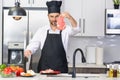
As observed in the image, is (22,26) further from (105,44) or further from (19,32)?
(105,44)

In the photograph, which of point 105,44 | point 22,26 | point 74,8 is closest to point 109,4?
point 74,8

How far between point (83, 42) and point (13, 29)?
141 centimetres

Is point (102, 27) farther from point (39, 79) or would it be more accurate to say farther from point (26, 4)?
point (39, 79)

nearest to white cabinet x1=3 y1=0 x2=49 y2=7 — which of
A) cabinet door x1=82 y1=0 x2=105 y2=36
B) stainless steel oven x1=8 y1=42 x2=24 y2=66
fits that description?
stainless steel oven x1=8 y1=42 x2=24 y2=66

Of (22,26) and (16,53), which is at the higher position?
(22,26)

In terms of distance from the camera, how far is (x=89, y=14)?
5.50 meters

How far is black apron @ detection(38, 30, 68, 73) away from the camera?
4.42m

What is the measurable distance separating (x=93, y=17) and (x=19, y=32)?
1.32 metres

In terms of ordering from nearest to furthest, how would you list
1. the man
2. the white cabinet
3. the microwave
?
the man, the white cabinet, the microwave

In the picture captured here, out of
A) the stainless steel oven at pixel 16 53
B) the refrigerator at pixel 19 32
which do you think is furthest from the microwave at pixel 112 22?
the stainless steel oven at pixel 16 53

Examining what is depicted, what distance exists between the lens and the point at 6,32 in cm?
512

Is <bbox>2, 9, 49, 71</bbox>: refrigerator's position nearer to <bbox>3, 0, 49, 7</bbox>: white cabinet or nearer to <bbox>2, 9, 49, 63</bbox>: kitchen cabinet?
<bbox>2, 9, 49, 63</bbox>: kitchen cabinet

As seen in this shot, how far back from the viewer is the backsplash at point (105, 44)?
5820mm

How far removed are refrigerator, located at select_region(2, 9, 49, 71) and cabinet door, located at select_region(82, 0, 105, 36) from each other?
760 millimetres
